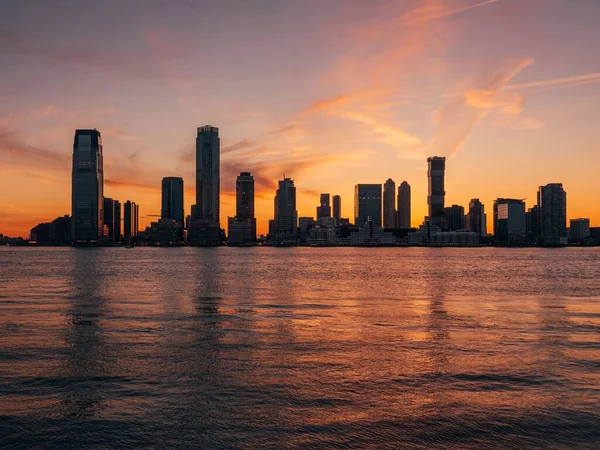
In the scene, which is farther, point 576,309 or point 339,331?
point 576,309

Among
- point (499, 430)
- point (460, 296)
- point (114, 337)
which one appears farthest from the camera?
point (460, 296)

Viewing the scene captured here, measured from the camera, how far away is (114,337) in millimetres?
38719

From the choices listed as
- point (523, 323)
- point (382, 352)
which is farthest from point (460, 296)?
point (382, 352)

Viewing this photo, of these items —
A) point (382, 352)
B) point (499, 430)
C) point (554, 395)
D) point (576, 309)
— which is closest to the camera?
point (499, 430)

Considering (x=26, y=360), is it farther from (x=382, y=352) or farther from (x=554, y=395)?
(x=554, y=395)

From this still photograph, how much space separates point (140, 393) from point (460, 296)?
57.1 metres

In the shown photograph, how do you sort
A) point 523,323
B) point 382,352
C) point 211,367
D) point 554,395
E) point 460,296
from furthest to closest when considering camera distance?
1. point 460,296
2. point 523,323
3. point 382,352
4. point 211,367
5. point 554,395

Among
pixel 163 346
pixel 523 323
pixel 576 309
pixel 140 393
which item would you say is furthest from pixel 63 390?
pixel 576 309

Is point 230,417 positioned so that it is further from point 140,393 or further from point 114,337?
point 114,337

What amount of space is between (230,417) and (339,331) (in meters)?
20.9

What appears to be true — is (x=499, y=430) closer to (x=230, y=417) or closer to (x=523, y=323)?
(x=230, y=417)

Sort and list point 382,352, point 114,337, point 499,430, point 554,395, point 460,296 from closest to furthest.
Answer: point 499,430
point 554,395
point 382,352
point 114,337
point 460,296

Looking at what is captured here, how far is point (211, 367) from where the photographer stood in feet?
97.5

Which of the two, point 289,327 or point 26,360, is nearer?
point 26,360
